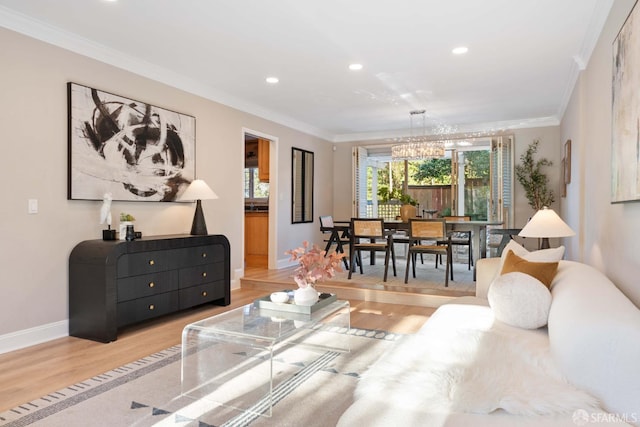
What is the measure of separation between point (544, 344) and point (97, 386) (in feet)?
8.53

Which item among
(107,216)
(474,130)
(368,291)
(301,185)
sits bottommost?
(368,291)

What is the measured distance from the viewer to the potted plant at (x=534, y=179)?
6934 mm

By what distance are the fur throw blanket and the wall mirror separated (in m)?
5.32

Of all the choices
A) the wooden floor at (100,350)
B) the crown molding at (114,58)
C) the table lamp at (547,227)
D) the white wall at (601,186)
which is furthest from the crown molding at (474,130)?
the table lamp at (547,227)

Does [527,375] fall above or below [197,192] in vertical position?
below

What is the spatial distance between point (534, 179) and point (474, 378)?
6.28 m

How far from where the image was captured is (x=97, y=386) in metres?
2.57

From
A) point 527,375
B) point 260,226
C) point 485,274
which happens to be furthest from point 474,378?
point 260,226

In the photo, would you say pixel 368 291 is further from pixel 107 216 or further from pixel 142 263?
pixel 107 216

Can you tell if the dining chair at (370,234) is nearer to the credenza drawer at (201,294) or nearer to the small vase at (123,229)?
the credenza drawer at (201,294)

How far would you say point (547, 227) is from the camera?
3326 mm

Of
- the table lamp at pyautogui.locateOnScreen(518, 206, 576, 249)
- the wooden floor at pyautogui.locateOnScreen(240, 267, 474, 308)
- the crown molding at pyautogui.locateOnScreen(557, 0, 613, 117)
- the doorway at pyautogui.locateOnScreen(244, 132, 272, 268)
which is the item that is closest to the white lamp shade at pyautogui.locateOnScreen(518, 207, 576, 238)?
the table lamp at pyautogui.locateOnScreen(518, 206, 576, 249)

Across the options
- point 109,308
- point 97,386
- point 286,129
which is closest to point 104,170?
point 109,308

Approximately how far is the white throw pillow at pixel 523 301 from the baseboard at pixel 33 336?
3547mm
